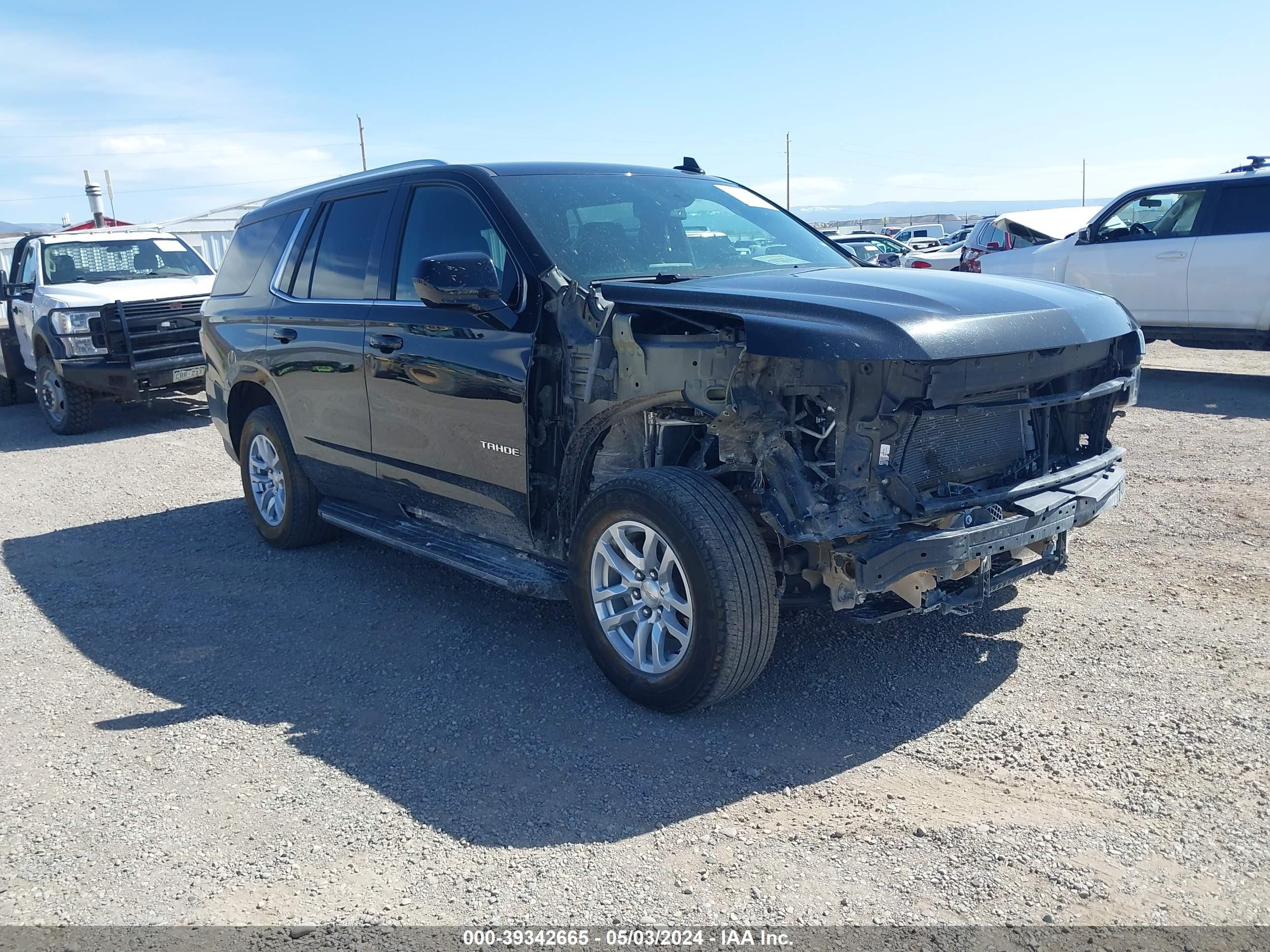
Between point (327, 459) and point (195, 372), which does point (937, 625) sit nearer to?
point (327, 459)

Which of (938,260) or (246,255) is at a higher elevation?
(246,255)

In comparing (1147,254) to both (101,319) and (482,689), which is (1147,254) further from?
(101,319)

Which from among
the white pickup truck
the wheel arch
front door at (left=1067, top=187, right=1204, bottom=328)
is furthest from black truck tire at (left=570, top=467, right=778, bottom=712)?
front door at (left=1067, top=187, right=1204, bottom=328)

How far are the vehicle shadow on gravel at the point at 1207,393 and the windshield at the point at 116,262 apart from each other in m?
10.4

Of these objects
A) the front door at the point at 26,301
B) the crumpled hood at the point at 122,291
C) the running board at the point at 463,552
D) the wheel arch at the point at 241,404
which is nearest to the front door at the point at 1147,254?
the running board at the point at 463,552

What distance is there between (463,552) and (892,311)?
225 cm

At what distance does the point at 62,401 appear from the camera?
1100 centimetres

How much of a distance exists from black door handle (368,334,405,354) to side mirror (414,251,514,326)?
2.27 ft

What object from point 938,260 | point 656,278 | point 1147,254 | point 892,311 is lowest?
point 938,260

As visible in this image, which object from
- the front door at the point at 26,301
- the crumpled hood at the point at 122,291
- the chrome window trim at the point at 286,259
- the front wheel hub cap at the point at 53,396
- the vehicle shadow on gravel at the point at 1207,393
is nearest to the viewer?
the chrome window trim at the point at 286,259

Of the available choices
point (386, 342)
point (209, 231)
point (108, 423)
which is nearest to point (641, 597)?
point (386, 342)

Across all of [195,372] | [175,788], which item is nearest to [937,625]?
[175,788]

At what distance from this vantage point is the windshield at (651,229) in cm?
444

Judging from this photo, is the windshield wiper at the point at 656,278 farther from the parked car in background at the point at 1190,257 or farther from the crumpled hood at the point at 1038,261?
the crumpled hood at the point at 1038,261
